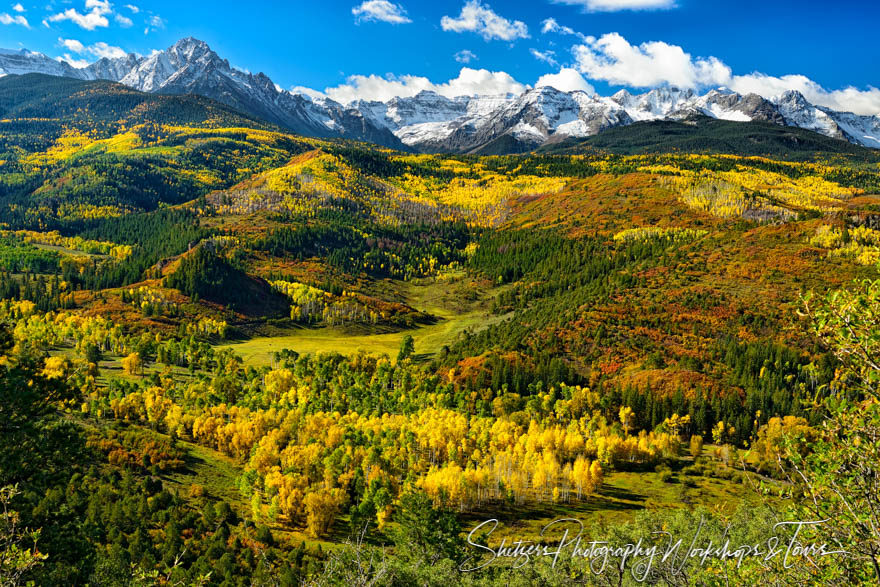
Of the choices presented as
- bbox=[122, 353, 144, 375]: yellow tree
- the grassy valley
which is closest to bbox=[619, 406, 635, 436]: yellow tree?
the grassy valley

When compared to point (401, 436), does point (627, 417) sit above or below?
above

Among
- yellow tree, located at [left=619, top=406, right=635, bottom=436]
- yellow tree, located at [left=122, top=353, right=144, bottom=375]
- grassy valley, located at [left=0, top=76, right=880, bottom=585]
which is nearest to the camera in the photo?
grassy valley, located at [left=0, top=76, right=880, bottom=585]

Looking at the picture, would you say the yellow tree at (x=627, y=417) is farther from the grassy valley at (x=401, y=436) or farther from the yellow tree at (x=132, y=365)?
the yellow tree at (x=132, y=365)

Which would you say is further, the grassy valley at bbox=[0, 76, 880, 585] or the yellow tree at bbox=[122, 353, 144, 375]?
the yellow tree at bbox=[122, 353, 144, 375]

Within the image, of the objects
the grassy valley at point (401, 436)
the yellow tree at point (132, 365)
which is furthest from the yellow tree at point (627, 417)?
the yellow tree at point (132, 365)

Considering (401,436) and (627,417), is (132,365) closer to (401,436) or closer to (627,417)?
(401,436)

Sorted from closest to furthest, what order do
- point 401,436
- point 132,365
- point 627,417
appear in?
1. point 401,436
2. point 627,417
3. point 132,365

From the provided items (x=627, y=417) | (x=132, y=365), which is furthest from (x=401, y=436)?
(x=132, y=365)

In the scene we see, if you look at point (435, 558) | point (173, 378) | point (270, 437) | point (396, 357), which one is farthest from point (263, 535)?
point (396, 357)

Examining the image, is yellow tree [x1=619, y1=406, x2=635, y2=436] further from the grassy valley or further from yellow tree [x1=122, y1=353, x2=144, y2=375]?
yellow tree [x1=122, y1=353, x2=144, y2=375]

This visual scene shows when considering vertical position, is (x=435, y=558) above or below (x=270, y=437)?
above

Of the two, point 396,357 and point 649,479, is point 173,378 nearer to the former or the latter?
point 396,357
